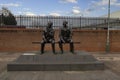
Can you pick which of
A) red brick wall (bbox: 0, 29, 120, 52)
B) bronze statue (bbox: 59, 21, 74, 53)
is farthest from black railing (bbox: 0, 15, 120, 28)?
bronze statue (bbox: 59, 21, 74, 53)

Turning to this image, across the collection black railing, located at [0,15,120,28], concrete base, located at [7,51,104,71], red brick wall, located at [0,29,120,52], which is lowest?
concrete base, located at [7,51,104,71]

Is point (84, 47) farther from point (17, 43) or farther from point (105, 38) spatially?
point (17, 43)

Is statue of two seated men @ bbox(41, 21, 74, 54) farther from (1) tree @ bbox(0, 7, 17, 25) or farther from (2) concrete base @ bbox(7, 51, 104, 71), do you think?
(1) tree @ bbox(0, 7, 17, 25)

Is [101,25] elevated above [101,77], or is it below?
above

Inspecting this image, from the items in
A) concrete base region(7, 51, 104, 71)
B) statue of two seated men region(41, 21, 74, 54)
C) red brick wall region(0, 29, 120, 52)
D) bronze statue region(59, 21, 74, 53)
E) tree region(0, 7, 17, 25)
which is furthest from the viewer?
tree region(0, 7, 17, 25)

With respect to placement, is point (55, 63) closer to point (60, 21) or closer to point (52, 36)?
point (52, 36)

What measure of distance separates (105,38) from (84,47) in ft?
6.18

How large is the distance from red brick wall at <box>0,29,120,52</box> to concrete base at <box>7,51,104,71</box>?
921cm

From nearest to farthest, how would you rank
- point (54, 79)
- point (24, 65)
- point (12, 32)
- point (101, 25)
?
1. point (54, 79)
2. point (24, 65)
3. point (12, 32)
4. point (101, 25)

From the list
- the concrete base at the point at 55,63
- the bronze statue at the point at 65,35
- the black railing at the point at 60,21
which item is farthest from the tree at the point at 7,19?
the concrete base at the point at 55,63

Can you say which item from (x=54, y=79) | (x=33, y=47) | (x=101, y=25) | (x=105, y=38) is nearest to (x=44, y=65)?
(x=54, y=79)

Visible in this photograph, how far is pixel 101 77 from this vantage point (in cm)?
1303

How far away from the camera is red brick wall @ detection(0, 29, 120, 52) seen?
24.4 m

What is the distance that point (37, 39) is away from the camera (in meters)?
24.7
